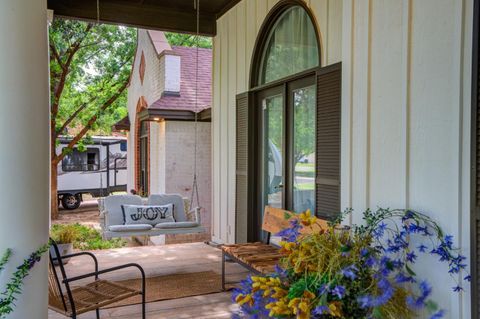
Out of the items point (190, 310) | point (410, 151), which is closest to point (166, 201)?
point (190, 310)

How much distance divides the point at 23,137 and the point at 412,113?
6.47 feet

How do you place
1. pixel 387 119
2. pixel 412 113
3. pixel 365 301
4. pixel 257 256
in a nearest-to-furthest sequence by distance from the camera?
pixel 365 301
pixel 412 113
pixel 387 119
pixel 257 256

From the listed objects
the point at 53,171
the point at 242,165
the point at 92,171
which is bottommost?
the point at 92,171

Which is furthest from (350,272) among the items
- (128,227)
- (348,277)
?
(128,227)

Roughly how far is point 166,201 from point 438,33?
4.17 metres

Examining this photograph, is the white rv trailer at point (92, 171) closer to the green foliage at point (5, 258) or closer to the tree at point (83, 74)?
the tree at point (83, 74)

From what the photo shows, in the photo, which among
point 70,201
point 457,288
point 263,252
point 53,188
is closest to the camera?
point 457,288

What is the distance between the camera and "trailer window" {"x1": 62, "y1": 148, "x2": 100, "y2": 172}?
13430 millimetres

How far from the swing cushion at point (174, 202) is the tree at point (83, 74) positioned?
3.96 meters

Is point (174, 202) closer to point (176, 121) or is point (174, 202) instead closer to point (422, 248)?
point (176, 121)

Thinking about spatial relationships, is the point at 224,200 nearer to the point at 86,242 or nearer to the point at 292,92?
the point at 292,92

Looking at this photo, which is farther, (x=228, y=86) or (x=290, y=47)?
(x=228, y=86)

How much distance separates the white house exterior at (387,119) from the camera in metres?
1.87

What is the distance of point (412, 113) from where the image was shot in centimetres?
222
